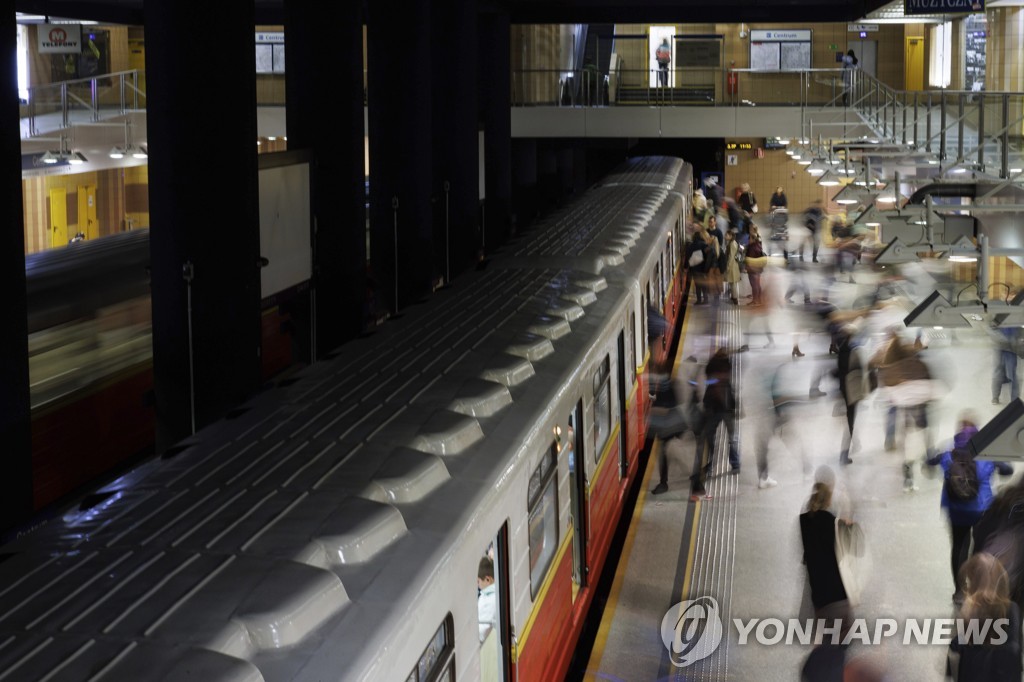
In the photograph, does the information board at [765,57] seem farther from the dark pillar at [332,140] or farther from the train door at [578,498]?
the train door at [578,498]

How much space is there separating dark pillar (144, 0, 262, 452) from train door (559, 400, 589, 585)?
3.04 m

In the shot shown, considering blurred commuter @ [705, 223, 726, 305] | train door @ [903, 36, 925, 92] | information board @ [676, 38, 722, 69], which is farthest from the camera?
train door @ [903, 36, 925, 92]

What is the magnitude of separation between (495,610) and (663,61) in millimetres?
27105

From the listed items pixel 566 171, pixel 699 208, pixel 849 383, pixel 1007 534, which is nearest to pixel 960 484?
pixel 1007 534

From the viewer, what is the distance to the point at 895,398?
12.5 metres

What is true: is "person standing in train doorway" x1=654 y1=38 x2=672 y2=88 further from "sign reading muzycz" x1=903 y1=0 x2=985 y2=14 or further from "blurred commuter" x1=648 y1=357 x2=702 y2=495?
"blurred commuter" x1=648 y1=357 x2=702 y2=495

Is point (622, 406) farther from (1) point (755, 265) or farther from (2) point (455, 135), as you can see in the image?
(1) point (755, 265)

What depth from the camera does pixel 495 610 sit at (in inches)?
210

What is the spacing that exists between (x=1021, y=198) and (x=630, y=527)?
593cm

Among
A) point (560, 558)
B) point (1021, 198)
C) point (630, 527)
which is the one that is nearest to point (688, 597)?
point (630, 527)

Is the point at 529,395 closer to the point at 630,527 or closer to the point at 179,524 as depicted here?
the point at 179,524

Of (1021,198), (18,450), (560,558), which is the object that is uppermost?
(1021,198)

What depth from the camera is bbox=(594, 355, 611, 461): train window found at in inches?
336

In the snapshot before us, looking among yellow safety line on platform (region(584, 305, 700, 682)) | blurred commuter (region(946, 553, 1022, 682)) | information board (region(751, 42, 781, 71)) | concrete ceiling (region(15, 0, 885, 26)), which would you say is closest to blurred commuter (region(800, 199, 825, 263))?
concrete ceiling (region(15, 0, 885, 26))
